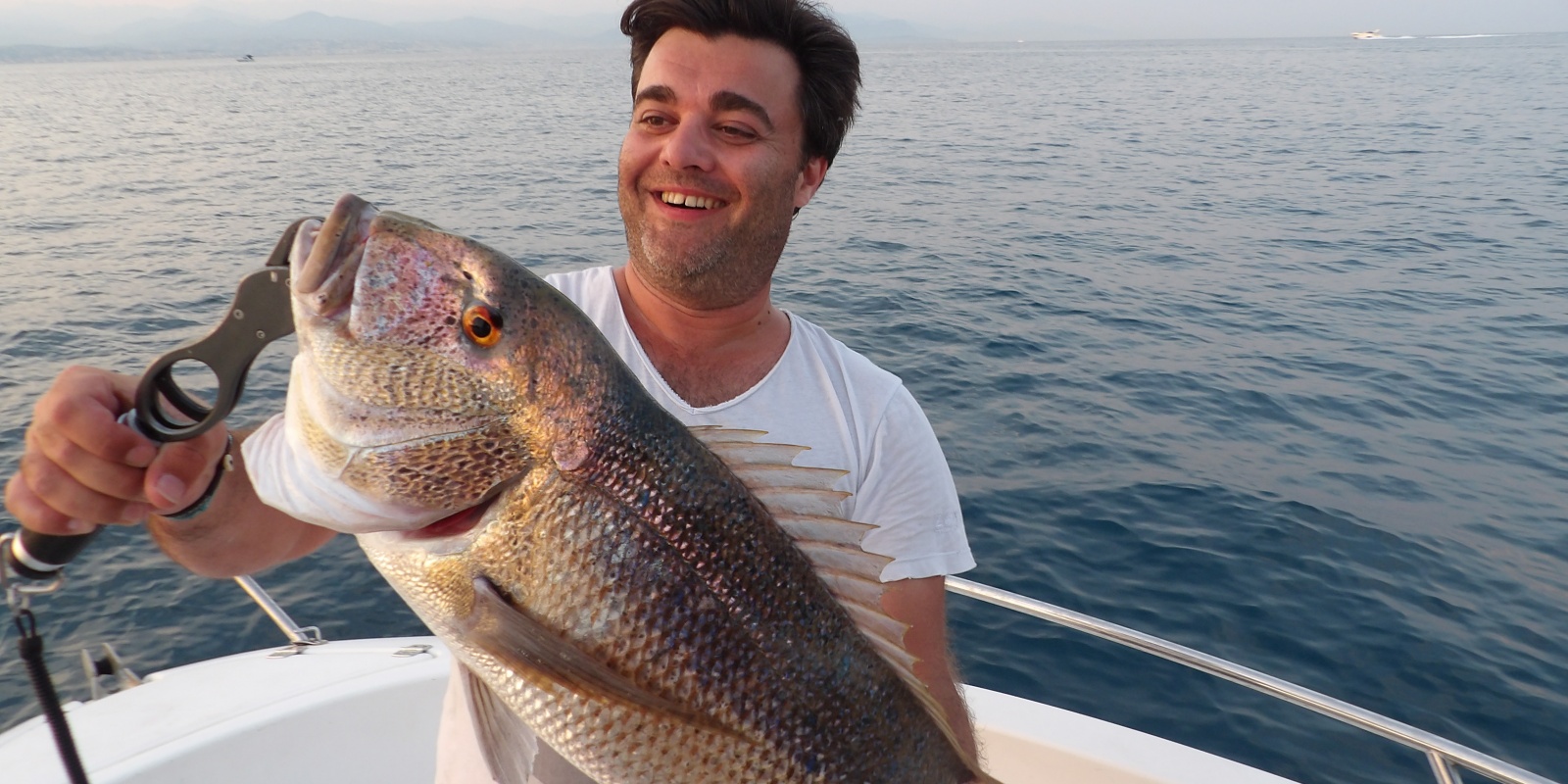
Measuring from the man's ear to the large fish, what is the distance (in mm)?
1301

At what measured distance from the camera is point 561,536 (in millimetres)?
1664

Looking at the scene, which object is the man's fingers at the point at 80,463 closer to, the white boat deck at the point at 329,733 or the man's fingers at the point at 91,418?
the man's fingers at the point at 91,418

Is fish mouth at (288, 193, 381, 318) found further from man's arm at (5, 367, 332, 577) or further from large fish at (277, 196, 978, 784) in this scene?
man's arm at (5, 367, 332, 577)

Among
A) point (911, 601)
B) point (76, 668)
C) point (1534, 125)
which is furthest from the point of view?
point (1534, 125)

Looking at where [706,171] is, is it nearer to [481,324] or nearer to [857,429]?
[857,429]

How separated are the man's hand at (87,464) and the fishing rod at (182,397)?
3cm

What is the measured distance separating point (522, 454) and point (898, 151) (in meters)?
29.9

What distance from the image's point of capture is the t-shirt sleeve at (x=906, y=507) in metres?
2.53

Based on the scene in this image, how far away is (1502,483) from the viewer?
30.3 ft

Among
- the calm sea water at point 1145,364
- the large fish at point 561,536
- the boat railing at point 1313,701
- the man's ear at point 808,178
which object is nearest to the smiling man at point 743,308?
the man's ear at point 808,178

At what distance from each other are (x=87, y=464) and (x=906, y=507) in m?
1.79

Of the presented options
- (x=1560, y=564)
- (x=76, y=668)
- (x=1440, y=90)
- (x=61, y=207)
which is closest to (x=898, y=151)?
(x=61, y=207)

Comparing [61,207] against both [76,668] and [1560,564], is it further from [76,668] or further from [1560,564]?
[1560,564]

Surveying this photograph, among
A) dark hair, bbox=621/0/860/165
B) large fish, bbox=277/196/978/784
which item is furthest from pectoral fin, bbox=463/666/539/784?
dark hair, bbox=621/0/860/165
